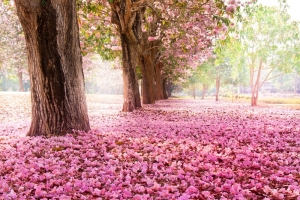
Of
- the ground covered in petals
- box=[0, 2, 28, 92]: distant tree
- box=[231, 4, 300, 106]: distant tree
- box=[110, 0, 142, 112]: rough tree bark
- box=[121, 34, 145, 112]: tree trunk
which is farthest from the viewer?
box=[0, 2, 28, 92]: distant tree

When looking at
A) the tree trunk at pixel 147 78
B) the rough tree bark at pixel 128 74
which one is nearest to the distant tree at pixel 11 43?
the tree trunk at pixel 147 78

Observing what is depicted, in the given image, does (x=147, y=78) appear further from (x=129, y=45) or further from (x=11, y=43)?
(x=11, y=43)

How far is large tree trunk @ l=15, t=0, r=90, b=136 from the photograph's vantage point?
754cm

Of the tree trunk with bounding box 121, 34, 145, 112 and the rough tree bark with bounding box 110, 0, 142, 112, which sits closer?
the rough tree bark with bounding box 110, 0, 142, 112

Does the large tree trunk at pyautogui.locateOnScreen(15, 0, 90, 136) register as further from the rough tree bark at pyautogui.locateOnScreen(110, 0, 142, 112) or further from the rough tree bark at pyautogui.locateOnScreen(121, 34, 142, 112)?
the rough tree bark at pyautogui.locateOnScreen(121, 34, 142, 112)

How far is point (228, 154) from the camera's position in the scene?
634cm

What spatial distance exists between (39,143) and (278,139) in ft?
22.1

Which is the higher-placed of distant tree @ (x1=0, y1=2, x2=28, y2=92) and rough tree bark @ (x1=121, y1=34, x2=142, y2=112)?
distant tree @ (x1=0, y1=2, x2=28, y2=92)

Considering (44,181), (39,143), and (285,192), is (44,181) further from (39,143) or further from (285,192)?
(285,192)

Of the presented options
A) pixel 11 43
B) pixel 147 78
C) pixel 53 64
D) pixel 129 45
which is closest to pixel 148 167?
pixel 53 64

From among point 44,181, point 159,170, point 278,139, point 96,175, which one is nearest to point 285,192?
point 159,170

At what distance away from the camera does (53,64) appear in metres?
7.81

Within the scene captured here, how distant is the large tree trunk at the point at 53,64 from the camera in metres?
7.54

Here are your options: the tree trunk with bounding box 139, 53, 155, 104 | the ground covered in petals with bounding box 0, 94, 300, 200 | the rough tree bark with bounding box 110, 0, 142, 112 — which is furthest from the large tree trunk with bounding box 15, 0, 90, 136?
the tree trunk with bounding box 139, 53, 155, 104
